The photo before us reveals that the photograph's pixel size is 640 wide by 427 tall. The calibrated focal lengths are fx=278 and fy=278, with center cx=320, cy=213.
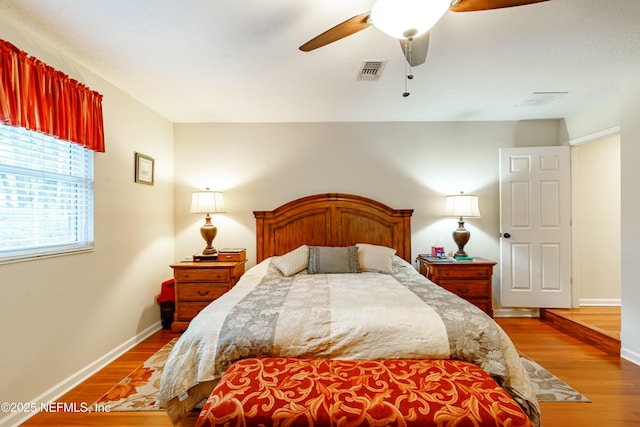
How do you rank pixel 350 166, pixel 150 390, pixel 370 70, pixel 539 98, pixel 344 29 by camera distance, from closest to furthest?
pixel 344 29, pixel 150 390, pixel 370 70, pixel 539 98, pixel 350 166

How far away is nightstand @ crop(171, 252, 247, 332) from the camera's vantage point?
2.93 meters

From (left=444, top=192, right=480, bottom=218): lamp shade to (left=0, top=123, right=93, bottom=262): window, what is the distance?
357cm

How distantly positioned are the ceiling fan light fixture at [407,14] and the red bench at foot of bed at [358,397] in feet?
5.32

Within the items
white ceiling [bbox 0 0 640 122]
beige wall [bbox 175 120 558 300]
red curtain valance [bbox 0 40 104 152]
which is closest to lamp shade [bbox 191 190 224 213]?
beige wall [bbox 175 120 558 300]

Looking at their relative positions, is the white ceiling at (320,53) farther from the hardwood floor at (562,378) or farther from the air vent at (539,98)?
the hardwood floor at (562,378)

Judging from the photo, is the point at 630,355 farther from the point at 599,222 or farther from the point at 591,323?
the point at 599,222

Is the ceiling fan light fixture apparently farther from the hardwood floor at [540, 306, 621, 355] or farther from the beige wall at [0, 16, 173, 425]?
the hardwood floor at [540, 306, 621, 355]

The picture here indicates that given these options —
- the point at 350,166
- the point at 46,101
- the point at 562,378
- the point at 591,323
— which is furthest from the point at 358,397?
the point at 591,323

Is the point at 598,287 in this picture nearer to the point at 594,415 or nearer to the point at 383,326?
the point at 594,415

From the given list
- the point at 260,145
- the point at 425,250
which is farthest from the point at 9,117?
the point at 425,250

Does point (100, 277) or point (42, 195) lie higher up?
point (42, 195)

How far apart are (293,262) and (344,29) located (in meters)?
2.08

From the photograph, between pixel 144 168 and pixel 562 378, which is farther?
pixel 144 168

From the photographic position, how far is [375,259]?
2.90 metres
